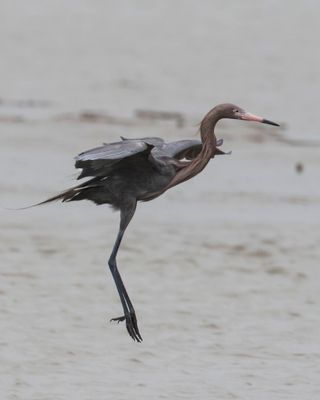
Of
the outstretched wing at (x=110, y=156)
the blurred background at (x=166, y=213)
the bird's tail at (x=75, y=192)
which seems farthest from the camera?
the blurred background at (x=166, y=213)

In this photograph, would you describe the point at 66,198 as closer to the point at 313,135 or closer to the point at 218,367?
the point at 218,367

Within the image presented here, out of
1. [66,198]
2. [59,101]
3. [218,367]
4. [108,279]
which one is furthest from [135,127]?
[66,198]

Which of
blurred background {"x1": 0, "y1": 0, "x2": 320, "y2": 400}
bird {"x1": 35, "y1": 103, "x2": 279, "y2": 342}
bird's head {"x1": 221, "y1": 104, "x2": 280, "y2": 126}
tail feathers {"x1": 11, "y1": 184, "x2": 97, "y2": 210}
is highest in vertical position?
bird's head {"x1": 221, "y1": 104, "x2": 280, "y2": 126}

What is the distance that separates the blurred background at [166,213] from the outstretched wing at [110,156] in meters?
1.59

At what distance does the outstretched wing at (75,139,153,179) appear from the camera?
21.9 feet

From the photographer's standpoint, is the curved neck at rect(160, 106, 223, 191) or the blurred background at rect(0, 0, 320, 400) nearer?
the curved neck at rect(160, 106, 223, 191)

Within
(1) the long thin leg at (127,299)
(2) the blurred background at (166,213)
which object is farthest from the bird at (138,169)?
(2) the blurred background at (166,213)

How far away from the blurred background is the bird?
128cm

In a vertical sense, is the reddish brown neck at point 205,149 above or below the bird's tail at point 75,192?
above

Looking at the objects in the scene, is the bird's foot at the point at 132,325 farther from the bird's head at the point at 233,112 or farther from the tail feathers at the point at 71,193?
the bird's head at the point at 233,112

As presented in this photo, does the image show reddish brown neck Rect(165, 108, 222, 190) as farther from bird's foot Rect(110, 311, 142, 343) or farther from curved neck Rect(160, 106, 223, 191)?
bird's foot Rect(110, 311, 142, 343)

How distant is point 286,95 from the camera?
19.5m

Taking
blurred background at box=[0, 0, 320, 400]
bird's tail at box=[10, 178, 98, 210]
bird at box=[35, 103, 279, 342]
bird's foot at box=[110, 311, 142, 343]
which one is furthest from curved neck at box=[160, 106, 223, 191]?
blurred background at box=[0, 0, 320, 400]

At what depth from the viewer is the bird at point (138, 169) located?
6.79 m
